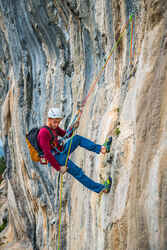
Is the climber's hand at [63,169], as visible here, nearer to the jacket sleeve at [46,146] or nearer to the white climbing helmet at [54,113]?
the jacket sleeve at [46,146]

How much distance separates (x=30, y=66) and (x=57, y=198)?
6.28m

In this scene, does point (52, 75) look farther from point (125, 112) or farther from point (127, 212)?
point (127, 212)

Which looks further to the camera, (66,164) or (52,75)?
(52,75)

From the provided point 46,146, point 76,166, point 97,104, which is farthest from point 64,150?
point 97,104

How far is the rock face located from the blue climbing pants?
0.95ft

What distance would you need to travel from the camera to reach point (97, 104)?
547cm

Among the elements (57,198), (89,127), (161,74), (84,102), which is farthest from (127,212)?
(57,198)

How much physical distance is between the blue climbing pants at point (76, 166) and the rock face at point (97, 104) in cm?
29

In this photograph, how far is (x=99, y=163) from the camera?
179 inches

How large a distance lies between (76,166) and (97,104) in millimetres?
1861

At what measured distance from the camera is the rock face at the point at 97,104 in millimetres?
2980

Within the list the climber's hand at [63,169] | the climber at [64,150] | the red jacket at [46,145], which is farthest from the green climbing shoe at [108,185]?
the red jacket at [46,145]

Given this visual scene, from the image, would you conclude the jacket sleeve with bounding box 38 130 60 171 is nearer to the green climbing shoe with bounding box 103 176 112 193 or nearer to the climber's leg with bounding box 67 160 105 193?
the climber's leg with bounding box 67 160 105 193

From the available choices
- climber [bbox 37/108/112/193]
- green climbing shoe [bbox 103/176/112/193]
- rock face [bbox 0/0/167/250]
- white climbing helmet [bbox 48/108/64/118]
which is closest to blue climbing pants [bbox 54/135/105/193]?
climber [bbox 37/108/112/193]
